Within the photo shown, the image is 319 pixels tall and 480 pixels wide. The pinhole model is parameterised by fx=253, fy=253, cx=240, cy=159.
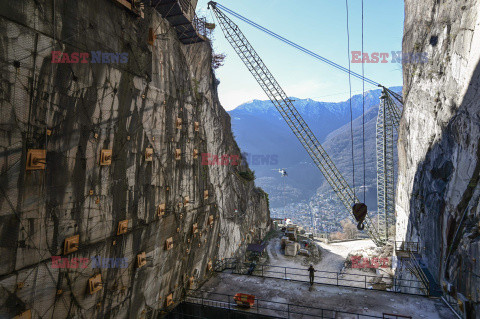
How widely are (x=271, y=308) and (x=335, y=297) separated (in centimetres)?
398

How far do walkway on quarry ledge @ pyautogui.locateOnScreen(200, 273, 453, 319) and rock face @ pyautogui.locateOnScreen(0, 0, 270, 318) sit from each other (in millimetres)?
2990

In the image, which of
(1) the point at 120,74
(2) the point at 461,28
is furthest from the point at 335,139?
(1) the point at 120,74

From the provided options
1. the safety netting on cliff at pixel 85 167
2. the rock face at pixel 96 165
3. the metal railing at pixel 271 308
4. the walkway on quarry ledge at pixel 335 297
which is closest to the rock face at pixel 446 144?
the walkway on quarry ledge at pixel 335 297

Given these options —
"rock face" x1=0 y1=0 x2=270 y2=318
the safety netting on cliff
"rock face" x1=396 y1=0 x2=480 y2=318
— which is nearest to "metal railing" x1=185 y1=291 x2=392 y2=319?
"rock face" x1=0 y1=0 x2=270 y2=318

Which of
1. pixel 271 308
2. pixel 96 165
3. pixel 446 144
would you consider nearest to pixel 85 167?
pixel 96 165

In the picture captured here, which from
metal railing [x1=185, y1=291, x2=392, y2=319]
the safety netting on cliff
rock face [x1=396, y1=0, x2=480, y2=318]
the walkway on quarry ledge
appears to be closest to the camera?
the safety netting on cliff

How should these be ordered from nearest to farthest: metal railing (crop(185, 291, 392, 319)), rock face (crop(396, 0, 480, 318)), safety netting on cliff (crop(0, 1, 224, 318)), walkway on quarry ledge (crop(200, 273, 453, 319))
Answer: safety netting on cliff (crop(0, 1, 224, 318)), rock face (crop(396, 0, 480, 318)), metal railing (crop(185, 291, 392, 319)), walkway on quarry ledge (crop(200, 273, 453, 319))

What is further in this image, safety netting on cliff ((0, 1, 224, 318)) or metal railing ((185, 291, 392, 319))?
metal railing ((185, 291, 392, 319))

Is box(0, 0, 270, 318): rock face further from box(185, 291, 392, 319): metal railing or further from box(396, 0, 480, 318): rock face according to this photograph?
box(396, 0, 480, 318): rock face

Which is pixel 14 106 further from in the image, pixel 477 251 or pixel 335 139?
pixel 335 139

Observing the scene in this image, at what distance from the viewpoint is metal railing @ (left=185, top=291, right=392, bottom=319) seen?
12906 millimetres

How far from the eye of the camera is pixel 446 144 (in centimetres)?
1689

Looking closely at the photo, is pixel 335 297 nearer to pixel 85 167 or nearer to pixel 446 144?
pixel 446 144

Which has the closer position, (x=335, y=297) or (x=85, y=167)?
(x=85, y=167)
